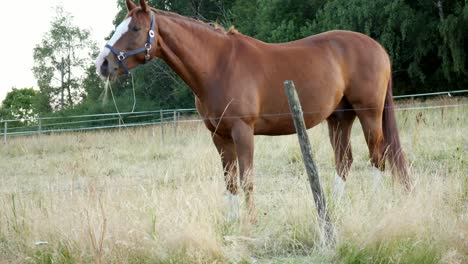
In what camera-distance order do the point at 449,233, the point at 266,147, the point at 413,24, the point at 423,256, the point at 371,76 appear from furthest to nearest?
1. the point at 413,24
2. the point at 266,147
3. the point at 371,76
4. the point at 449,233
5. the point at 423,256

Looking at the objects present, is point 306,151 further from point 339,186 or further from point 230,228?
point 339,186

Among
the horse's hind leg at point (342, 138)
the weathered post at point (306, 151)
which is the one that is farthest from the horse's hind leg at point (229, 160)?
the horse's hind leg at point (342, 138)

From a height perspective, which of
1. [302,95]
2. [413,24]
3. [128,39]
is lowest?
[302,95]

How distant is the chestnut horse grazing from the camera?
489 centimetres

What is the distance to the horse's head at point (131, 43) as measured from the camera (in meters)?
4.78

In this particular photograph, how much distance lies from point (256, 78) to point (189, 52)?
67 cm

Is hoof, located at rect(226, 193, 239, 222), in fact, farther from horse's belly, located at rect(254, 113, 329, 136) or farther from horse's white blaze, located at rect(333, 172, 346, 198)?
horse's white blaze, located at rect(333, 172, 346, 198)

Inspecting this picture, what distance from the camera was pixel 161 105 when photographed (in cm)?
3675

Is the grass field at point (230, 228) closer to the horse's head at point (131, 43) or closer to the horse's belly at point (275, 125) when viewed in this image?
the horse's belly at point (275, 125)

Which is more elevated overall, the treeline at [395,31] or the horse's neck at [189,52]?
the treeline at [395,31]

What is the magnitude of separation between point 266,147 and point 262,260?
6309 millimetres

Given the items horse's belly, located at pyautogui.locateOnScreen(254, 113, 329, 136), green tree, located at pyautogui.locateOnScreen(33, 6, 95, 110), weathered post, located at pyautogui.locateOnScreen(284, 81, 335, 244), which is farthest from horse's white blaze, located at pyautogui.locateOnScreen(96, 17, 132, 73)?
green tree, located at pyautogui.locateOnScreen(33, 6, 95, 110)

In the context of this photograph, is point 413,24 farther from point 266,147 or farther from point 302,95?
point 302,95

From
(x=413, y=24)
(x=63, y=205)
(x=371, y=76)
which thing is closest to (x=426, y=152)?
(x=371, y=76)
